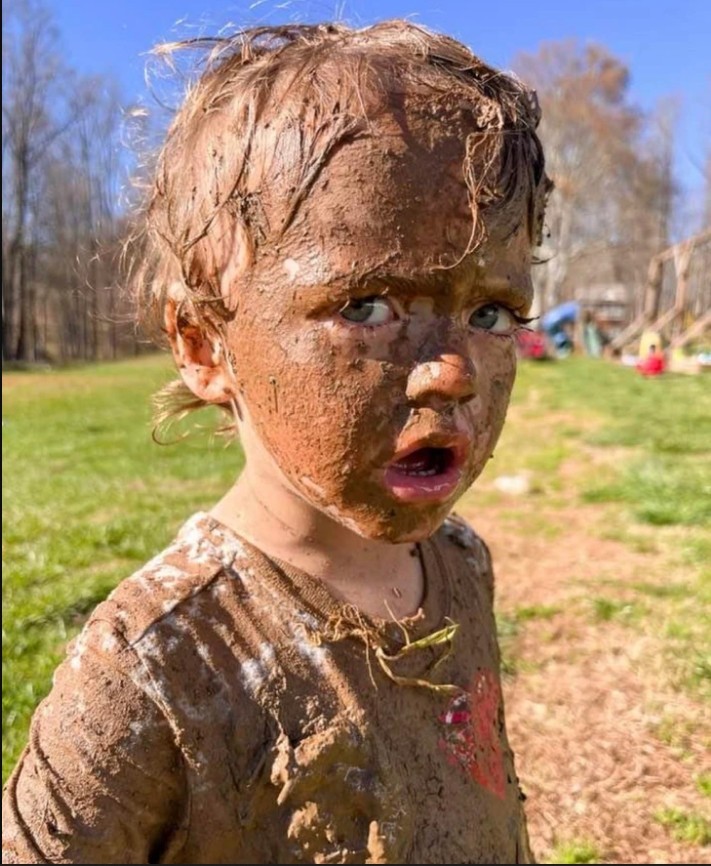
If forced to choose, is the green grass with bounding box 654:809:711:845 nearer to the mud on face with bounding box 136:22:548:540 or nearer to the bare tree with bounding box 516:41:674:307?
the mud on face with bounding box 136:22:548:540

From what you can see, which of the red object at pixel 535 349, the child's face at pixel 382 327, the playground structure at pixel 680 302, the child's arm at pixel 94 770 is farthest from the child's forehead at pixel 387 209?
the red object at pixel 535 349

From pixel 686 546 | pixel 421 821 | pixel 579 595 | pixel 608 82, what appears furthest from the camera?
pixel 608 82

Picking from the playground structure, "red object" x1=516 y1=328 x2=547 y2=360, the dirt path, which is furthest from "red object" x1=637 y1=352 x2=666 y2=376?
the dirt path

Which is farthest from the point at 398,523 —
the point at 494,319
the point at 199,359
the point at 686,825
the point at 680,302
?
the point at 680,302

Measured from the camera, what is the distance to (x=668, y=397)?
38.5 ft

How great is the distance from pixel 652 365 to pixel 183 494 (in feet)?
36.0

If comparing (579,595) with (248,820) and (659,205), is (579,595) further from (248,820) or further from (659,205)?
(659,205)

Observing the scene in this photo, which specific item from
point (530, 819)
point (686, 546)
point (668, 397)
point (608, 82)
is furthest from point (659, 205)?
point (530, 819)

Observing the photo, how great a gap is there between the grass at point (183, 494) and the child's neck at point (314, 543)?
556mm

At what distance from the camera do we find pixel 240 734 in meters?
1.11

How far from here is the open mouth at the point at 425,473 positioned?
106 cm

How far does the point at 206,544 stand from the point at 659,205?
136 ft

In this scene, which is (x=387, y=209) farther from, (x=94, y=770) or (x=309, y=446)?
(x=94, y=770)

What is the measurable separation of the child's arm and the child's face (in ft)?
1.23
